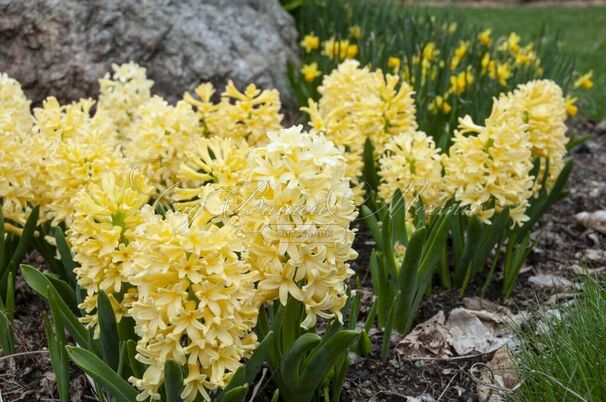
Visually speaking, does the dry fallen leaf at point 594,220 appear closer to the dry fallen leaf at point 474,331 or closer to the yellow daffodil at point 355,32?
the dry fallen leaf at point 474,331

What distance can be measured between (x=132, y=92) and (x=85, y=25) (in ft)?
3.66

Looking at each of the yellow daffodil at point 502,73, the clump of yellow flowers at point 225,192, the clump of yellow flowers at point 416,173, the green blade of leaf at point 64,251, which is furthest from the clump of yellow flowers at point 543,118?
the green blade of leaf at point 64,251

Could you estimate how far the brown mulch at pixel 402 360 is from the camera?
2.25 metres

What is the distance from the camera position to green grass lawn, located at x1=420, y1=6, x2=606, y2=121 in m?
6.32

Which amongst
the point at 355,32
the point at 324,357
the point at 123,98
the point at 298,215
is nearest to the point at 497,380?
the point at 324,357

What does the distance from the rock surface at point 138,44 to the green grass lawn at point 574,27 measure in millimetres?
2173

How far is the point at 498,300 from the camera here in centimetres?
285

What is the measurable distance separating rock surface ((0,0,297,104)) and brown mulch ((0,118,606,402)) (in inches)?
52.7

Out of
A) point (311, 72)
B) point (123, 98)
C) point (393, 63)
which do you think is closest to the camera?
point (123, 98)

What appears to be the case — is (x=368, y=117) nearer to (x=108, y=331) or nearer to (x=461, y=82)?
(x=461, y=82)

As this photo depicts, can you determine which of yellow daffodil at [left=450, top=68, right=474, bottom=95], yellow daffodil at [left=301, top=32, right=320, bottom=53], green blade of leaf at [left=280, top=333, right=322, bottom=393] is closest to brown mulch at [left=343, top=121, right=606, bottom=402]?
green blade of leaf at [left=280, top=333, right=322, bottom=393]

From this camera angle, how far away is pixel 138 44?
4199mm

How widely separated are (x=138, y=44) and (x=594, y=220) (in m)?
2.63

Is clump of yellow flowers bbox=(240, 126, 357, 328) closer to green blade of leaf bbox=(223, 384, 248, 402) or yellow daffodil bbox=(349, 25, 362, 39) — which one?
green blade of leaf bbox=(223, 384, 248, 402)
